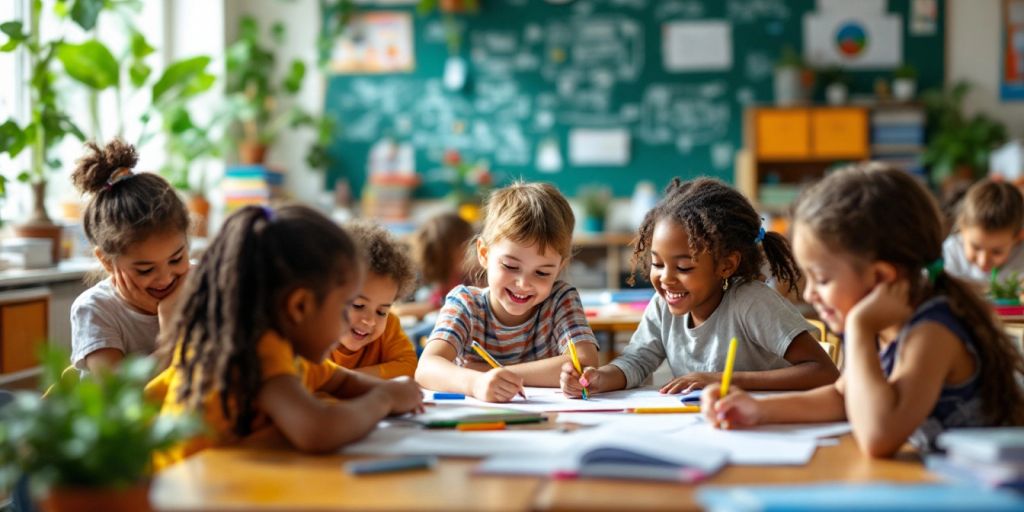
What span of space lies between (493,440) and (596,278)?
4.94 m

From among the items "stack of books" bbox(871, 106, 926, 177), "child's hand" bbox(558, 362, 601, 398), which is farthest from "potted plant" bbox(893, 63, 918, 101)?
"child's hand" bbox(558, 362, 601, 398)

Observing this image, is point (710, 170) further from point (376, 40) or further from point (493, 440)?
point (493, 440)

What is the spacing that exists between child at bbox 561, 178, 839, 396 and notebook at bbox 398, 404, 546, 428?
1.16ft

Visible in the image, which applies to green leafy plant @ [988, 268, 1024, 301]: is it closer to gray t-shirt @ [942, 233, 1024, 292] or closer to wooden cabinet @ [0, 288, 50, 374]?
gray t-shirt @ [942, 233, 1024, 292]

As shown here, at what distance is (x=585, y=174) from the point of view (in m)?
6.65

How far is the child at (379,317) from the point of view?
2121mm

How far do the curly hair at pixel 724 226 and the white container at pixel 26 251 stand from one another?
2463 mm

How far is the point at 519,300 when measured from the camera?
7.03 ft

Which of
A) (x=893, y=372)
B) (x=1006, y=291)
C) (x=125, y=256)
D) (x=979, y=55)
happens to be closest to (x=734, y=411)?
(x=893, y=372)

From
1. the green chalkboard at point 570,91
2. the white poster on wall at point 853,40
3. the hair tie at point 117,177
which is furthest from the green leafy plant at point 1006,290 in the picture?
the white poster on wall at point 853,40

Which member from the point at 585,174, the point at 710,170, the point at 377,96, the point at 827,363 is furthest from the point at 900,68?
the point at 827,363

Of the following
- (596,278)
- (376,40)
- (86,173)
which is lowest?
(596,278)

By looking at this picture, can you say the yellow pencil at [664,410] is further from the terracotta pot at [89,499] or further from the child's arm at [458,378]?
the terracotta pot at [89,499]

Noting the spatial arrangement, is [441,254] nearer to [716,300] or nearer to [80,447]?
[716,300]
